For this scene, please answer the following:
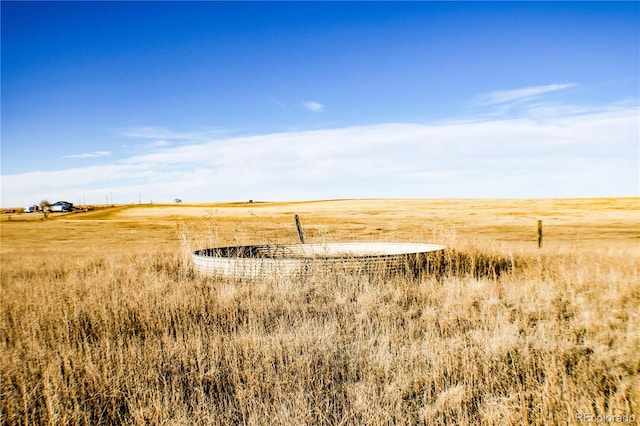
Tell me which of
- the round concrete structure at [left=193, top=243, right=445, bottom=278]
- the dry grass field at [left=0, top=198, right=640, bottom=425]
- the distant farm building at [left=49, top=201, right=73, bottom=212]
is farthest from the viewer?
the distant farm building at [left=49, top=201, right=73, bottom=212]

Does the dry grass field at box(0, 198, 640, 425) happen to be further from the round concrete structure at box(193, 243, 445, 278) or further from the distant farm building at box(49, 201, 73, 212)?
the distant farm building at box(49, 201, 73, 212)

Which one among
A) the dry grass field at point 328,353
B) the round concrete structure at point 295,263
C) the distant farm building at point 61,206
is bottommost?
the dry grass field at point 328,353

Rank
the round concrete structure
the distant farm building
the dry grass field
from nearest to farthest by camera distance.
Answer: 1. the dry grass field
2. the round concrete structure
3. the distant farm building

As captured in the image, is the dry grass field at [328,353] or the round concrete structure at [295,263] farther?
the round concrete structure at [295,263]

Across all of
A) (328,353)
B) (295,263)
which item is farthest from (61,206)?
(328,353)

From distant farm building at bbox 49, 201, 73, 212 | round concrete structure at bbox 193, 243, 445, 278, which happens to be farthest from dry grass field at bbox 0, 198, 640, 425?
distant farm building at bbox 49, 201, 73, 212

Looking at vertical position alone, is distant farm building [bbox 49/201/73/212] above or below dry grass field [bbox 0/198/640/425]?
above

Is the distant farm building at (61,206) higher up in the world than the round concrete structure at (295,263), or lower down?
higher up

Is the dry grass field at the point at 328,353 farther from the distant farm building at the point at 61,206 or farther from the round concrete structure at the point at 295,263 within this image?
the distant farm building at the point at 61,206

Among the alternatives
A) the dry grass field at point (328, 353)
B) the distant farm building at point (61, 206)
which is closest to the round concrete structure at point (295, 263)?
the dry grass field at point (328, 353)

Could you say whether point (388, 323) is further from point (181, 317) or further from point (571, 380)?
point (181, 317)

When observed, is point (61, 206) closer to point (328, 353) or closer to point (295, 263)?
point (295, 263)

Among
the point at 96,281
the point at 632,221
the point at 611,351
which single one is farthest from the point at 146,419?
the point at 632,221

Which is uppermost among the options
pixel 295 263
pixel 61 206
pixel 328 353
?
pixel 61 206
